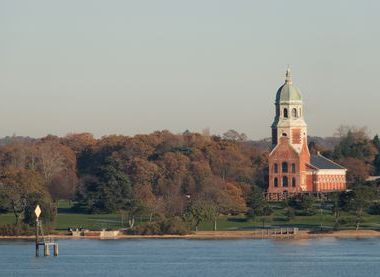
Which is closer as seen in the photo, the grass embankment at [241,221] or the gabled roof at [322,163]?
the grass embankment at [241,221]

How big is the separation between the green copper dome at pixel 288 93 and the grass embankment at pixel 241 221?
87.6ft

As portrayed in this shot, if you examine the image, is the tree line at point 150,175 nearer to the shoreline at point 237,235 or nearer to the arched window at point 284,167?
the shoreline at point 237,235

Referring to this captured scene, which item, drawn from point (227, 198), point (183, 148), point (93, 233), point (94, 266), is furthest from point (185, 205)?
point (94, 266)

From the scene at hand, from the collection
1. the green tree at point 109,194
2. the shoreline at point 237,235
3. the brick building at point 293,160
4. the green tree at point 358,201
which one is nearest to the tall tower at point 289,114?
the brick building at point 293,160

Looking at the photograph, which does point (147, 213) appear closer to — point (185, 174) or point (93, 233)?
point (93, 233)

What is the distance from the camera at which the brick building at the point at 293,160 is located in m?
160

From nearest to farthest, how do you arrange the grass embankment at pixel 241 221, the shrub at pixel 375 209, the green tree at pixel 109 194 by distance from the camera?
the grass embankment at pixel 241 221 < the shrub at pixel 375 209 < the green tree at pixel 109 194

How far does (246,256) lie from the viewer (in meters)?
102

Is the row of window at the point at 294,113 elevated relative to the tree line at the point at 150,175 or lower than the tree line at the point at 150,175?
elevated

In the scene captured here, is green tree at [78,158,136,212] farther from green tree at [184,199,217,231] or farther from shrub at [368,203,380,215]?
shrub at [368,203,380,215]

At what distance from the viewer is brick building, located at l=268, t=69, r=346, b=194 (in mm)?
160375

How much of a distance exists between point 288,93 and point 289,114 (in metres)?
2.26

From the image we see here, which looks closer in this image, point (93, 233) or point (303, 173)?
point (93, 233)

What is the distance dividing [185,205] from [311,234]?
53.2 ft
